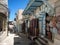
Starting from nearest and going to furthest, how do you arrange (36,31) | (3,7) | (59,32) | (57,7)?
(59,32)
(57,7)
(36,31)
(3,7)

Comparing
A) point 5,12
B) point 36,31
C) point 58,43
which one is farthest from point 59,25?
point 5,12

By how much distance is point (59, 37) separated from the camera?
5.16 metres

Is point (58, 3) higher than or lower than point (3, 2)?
lower

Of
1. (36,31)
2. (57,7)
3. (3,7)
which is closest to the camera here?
(57,7)

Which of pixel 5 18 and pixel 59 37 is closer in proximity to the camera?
pixel 59 37

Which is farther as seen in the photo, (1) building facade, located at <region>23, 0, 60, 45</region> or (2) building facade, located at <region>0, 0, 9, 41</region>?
(2) building facade, located at <region>0, 0, 9, 41</region>

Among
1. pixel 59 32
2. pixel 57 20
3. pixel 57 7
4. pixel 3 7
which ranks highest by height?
pixel 3 7

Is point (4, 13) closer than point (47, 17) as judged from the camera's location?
No

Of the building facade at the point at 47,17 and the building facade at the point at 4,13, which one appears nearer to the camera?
the building facade at the point at 47,17

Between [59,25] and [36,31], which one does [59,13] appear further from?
[36,31]

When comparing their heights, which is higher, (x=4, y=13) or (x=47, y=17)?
(x=4, y=13)

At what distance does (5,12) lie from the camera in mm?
16188

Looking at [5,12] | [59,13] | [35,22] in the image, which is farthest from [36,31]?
[59,13]

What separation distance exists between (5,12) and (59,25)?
11.8 metres
